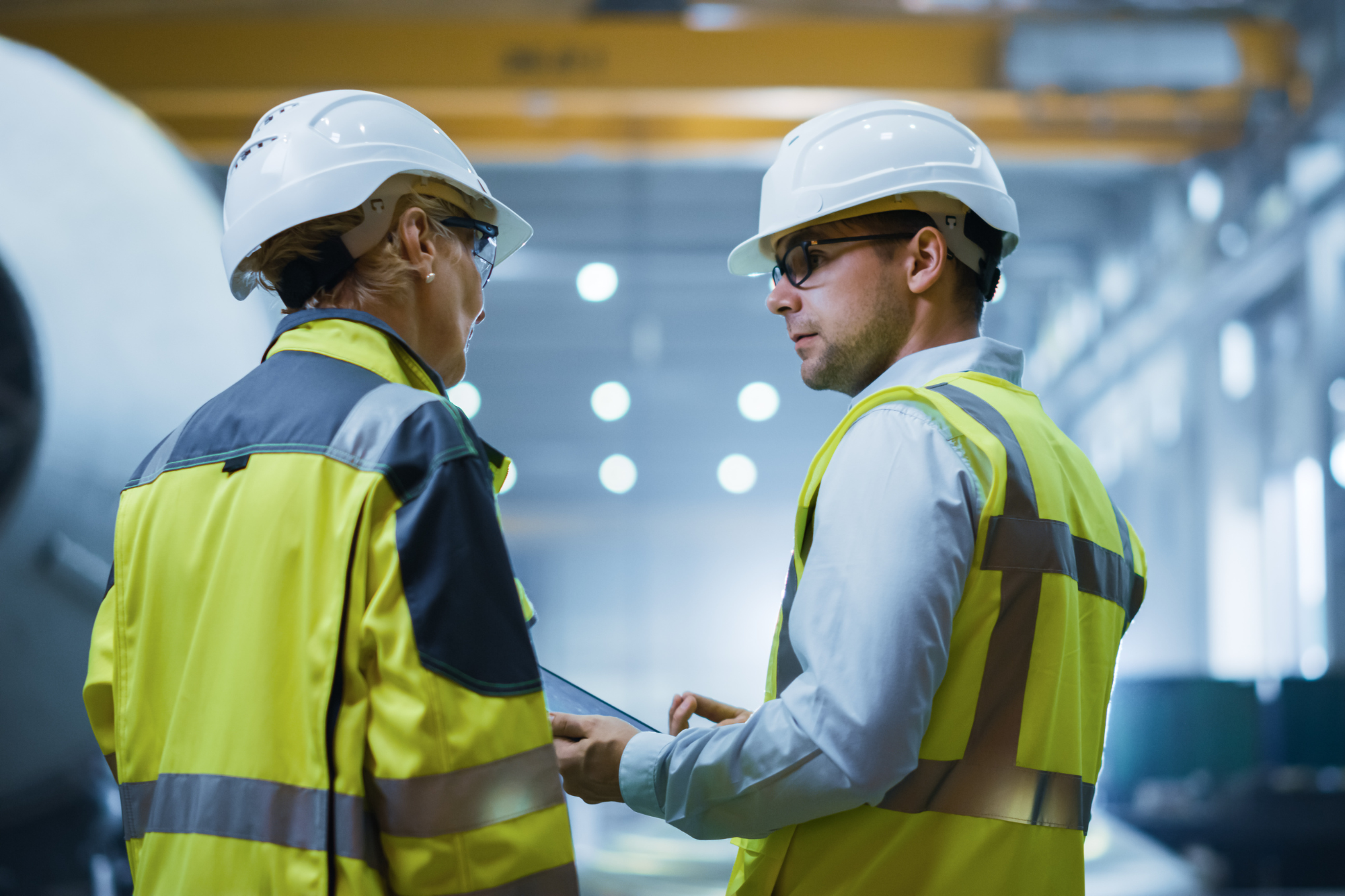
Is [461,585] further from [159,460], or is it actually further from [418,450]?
[159,460]

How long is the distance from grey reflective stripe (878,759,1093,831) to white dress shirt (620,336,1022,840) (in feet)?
0.16

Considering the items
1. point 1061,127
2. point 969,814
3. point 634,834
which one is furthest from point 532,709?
point 1061,127

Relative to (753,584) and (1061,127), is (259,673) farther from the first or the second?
(753,584)

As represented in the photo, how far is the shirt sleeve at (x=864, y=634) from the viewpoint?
1404 mm

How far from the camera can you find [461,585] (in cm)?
124

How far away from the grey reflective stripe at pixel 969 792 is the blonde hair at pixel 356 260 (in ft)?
3.23

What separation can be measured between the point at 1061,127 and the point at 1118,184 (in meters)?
2.64

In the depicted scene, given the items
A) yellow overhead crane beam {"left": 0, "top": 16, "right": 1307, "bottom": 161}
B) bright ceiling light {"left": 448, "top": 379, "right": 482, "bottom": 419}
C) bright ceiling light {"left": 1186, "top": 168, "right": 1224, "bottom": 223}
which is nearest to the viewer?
yellow overhead crane beam {"left": 0, "top": 16, "right": 1307, "bottom": 161}

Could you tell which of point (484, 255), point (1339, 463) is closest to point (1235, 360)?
point (1339, 463)

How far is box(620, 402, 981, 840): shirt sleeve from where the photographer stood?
1.40 metres

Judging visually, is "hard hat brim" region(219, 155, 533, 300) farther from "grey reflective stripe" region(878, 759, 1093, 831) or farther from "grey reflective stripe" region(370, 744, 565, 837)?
"grey reflective stripe" region(878, 759, 1093, 831)

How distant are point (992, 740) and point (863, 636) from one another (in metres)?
0.26

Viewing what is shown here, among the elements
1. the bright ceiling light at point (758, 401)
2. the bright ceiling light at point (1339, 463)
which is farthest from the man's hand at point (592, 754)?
the bright ceiling light at point (758, 401)

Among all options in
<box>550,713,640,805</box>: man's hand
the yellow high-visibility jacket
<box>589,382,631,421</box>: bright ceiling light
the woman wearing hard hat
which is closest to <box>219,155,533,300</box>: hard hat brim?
the woman wearing hard hat
